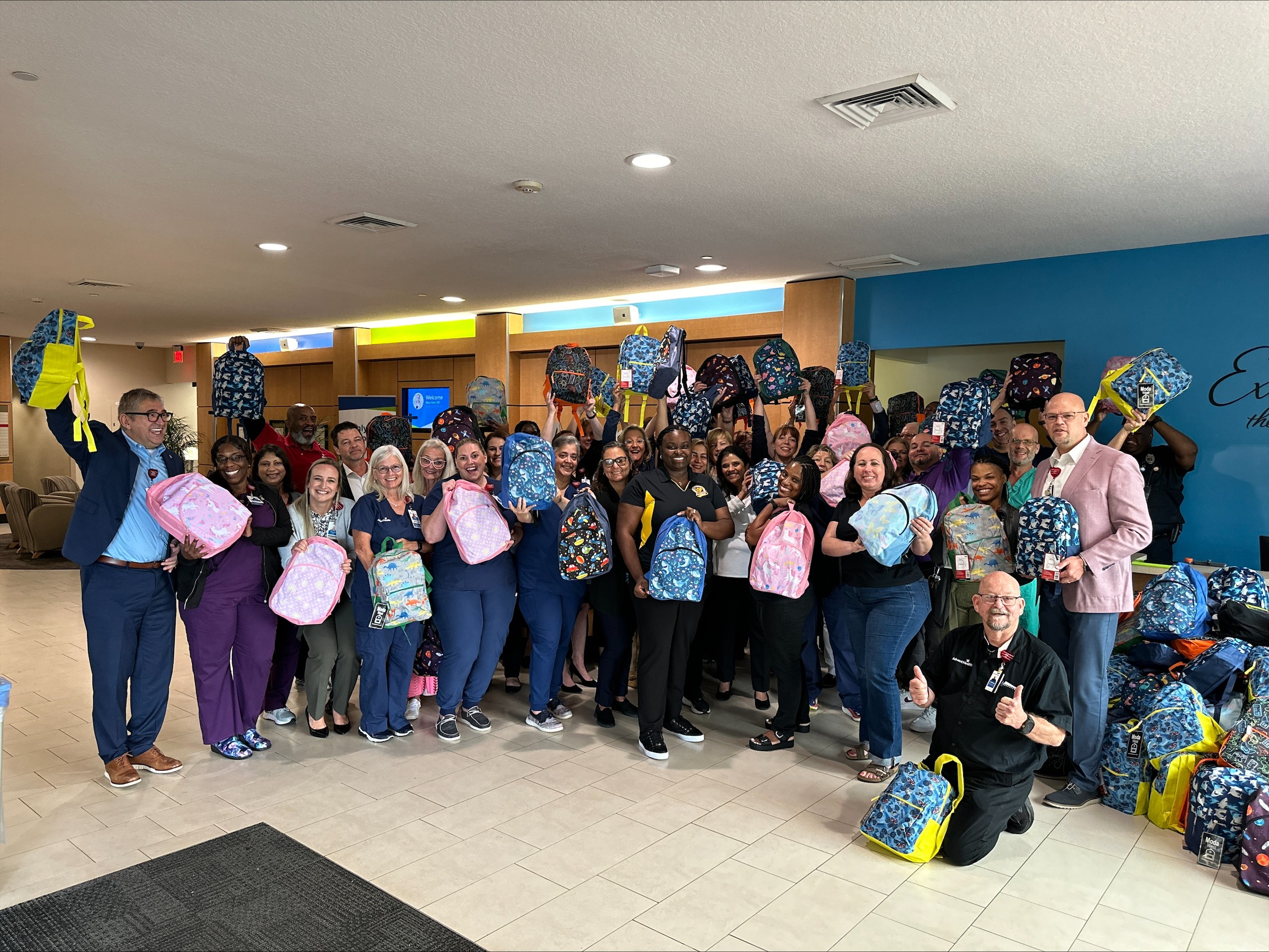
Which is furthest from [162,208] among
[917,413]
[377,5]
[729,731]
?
[917,413]

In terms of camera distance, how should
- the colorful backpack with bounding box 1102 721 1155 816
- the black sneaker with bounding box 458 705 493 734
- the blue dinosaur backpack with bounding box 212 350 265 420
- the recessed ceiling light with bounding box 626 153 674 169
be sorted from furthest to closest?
the blue dinosaur backpack with bounding box 212 350 265 420 → the black sneaker with bounding box 458 705 493 734 → the recessed ceiling light with bounding box 626 153 674 169 → the colorful backpack with bounding box 1102 721 1155 816

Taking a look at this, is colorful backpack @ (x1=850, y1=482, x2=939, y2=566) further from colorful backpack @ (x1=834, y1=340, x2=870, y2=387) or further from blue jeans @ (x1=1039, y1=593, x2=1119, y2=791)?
colorful backpack @ (x1=834, y1=340, x2=870, y2=387)

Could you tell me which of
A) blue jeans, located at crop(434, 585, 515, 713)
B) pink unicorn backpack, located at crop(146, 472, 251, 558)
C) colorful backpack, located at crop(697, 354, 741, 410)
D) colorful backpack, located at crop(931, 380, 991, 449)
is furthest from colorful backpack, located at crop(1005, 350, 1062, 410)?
pink unicorn backpack, located at crop(146, 472, 251, 558)

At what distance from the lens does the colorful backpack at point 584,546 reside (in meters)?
4.34

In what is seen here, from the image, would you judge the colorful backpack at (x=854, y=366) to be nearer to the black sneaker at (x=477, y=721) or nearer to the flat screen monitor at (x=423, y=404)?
the black sneaker at (x=477, y=721)

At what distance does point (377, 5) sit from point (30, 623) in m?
6.76

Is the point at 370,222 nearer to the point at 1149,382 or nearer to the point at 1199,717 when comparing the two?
the point at 1149,382

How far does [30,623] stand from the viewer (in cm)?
715

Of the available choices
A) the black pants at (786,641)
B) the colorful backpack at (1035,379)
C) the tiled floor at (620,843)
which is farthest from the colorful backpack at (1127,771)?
the colorful backpack at (1035,379)

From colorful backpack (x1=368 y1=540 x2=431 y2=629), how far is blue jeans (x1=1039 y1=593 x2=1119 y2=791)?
2.96 metres

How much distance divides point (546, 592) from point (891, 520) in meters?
1.85

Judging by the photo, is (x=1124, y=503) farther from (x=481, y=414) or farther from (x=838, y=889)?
(x=481, y=414)

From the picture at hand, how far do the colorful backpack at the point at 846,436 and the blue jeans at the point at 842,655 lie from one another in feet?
3.32

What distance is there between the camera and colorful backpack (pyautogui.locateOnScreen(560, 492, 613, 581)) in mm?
4336
